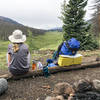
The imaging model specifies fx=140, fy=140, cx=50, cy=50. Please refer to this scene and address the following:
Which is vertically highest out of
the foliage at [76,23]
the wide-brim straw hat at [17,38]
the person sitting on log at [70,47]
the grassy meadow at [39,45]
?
the foliage at [76,23]

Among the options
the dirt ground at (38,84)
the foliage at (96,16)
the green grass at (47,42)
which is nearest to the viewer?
the dirt ground at (38,84)

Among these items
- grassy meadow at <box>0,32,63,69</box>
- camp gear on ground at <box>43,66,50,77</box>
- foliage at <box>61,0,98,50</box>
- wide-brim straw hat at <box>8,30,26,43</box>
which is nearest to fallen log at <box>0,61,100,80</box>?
camp gear on ground at <box>43,66,50,77</box>

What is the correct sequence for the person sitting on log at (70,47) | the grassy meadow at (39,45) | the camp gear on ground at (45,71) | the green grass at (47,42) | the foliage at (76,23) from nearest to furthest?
1. the camp gear on ground at (45,71)
2. the person sitting on log at (70,47)
3. the grassy meadow at (39,45)
4. the foliage at (76,23)
5. the green grass at (47,42)

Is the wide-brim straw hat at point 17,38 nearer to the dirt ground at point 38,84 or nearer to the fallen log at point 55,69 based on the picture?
the fallen log at point 55,69

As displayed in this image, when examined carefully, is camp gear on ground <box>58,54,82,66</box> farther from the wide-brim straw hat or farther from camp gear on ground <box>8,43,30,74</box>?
the wide-brim straw hat

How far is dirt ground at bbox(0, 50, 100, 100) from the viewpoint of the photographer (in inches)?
128

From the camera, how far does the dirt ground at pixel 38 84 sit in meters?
3.26

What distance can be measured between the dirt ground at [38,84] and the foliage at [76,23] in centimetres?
823

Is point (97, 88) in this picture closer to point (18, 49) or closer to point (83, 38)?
point (18, 49)

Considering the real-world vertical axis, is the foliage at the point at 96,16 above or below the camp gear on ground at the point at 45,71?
above

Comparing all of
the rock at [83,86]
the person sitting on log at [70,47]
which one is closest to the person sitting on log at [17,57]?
the person sitting on log at [70,47]

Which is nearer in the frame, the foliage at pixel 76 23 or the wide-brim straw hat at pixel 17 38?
the wide-brim straw hat at pixel 17 38

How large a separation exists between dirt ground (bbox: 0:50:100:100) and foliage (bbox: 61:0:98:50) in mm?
8229

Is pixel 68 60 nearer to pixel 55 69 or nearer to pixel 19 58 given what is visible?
pixel 55 69
